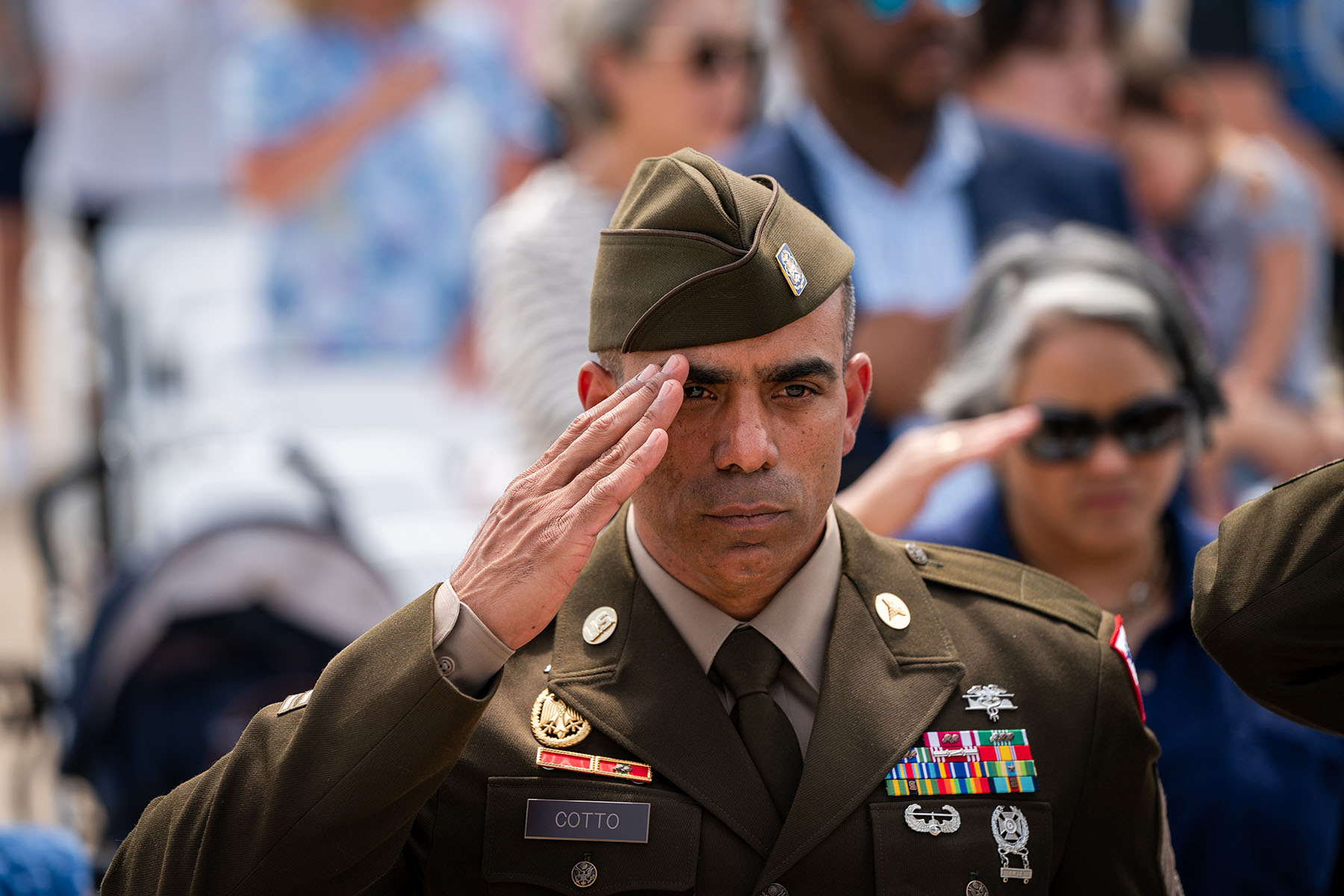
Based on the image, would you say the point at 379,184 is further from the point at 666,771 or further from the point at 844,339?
the point at 666,771

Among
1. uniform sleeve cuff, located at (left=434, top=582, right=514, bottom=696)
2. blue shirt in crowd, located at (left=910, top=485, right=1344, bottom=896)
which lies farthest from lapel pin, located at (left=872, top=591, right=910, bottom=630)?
blue shirt in crowd, located at (left=910, top=485, right=1344, bottom=896)

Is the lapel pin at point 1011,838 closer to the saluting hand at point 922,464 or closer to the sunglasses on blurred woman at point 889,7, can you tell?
the saluting hand at point 922,464

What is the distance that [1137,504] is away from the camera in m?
3.48

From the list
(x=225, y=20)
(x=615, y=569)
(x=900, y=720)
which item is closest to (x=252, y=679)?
(x=615, y=569)

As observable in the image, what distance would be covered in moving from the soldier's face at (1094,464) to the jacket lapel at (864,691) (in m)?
1.04

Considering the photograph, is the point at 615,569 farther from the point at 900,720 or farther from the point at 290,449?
the point at 290,449

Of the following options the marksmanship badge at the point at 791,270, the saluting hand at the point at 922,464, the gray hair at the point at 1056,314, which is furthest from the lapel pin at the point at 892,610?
the gray hair at the point at 1056,314

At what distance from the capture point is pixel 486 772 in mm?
2262

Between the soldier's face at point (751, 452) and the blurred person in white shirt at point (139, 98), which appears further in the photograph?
the blurred person in white shirt at point (139, 98)

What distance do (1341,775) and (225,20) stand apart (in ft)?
19.3

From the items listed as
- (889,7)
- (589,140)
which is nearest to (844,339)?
(889,7)

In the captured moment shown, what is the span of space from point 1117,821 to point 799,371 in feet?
2.59

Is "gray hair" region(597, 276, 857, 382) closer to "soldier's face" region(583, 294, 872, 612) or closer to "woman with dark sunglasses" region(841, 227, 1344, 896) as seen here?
A: "soldier's face" region(583, 294, 872, 612)

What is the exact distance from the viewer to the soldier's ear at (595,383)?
2389mm
